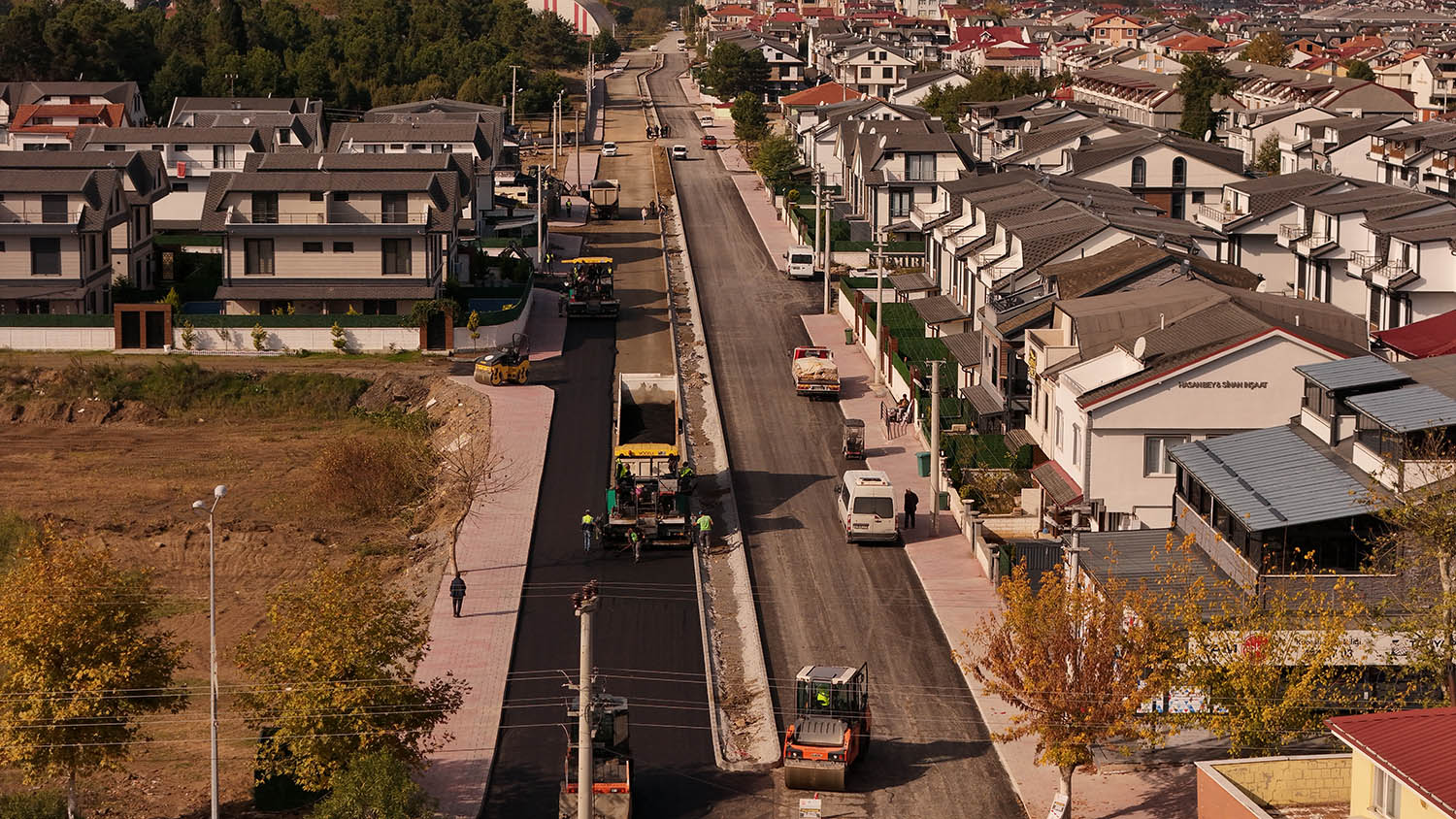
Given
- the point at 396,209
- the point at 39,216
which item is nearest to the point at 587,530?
the point at 396,209

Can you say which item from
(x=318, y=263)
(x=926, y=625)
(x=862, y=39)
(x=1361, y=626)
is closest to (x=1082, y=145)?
(x=318, y=263)

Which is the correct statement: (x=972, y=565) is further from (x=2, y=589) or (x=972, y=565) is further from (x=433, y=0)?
(x=433, y=0)

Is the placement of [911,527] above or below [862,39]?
below

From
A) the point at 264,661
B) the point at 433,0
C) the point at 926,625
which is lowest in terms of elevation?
the point at 926,625

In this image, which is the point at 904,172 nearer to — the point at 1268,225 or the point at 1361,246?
the point at 1268,225

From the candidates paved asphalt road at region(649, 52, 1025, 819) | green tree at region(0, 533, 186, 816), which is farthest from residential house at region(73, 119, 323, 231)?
green tree at region(0, 533, 186, 816)

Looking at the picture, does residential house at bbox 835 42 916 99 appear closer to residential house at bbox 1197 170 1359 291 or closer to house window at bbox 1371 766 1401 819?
residential house at bbox 1197 170 1359 291

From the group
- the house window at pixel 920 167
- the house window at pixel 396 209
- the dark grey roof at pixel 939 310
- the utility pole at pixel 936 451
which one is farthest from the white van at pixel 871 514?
the house window at pixel 920 167
